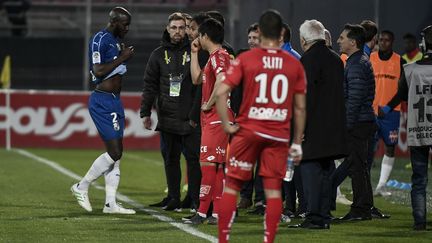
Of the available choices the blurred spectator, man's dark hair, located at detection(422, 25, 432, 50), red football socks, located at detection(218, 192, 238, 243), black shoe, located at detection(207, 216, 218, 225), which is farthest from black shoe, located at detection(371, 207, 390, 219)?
→ the blurred spectator

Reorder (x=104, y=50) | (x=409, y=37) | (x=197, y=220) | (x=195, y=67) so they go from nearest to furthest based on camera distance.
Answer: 1. (x=197, y=220)
2. (x=195, y=67)
3. (x=104, y=50)
4. (x=409, y=37)

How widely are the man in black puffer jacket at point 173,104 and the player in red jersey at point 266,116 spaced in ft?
12.6

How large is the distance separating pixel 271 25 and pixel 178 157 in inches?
201

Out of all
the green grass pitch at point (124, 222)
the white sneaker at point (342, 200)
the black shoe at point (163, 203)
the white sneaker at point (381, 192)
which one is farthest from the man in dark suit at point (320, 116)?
the white sneaker at point (381, 192)

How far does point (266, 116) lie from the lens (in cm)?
881

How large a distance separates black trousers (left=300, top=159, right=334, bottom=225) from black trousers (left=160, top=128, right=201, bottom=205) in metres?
1.88

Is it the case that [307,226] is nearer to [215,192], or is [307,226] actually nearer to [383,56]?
[215,192]

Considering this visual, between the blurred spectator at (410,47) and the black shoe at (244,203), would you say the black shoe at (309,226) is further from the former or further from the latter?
the blurred spectator at (410,47)

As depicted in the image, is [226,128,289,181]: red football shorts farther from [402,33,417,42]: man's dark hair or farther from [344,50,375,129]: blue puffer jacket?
[402,33,417,42]: man's dark hair

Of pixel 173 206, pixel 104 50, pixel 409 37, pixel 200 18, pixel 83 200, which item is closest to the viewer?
pixel 200 18

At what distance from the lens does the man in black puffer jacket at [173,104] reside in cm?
1299

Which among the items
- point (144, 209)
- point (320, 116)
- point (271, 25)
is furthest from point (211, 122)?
point (271, 25)

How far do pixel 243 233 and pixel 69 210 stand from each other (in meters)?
2.86

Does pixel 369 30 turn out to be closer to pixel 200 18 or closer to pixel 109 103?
pixel 200 18
